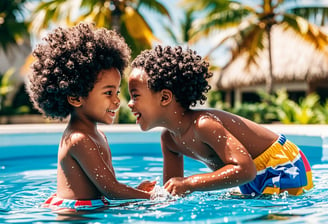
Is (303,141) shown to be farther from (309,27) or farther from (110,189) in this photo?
(309,27)

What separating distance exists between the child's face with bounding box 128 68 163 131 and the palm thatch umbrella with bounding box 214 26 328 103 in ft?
55.3

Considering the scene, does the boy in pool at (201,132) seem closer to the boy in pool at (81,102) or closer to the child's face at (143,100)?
the child's face at (143,100)

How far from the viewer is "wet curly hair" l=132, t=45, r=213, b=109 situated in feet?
10.6

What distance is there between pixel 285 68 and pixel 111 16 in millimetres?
9342

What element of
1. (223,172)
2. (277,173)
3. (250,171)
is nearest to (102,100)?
(223,172)

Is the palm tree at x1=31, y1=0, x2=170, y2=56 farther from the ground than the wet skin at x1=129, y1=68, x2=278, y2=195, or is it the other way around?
the palm tree at x1=31, y1=0, x2=170, y2=56

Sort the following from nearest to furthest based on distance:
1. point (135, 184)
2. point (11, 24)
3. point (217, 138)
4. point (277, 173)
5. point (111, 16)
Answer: point (217, 138) < point (277, 173) < point (135, 184) < point (111, 16) < point (11, 24)

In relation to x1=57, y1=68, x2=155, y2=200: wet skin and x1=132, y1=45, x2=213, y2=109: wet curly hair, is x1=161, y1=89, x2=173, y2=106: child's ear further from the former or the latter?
x1=57, y1=68, x2=155, y2=200: wet skin

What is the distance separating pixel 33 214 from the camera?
10.0 feet

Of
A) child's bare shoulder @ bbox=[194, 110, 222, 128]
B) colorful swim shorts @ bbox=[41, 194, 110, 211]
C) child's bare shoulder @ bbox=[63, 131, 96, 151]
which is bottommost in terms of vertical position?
colorful swim shorts @ bbox=[41, 194, 110, 211]

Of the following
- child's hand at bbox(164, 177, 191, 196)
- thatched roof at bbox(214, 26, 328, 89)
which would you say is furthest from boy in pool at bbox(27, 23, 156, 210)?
thatched roof at bbox(214, 26, 328, 89)

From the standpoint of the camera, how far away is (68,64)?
310 cm

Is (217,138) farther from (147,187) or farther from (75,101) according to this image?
(75,101)

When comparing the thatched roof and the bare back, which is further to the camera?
the thatched roof
